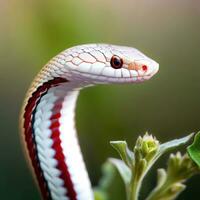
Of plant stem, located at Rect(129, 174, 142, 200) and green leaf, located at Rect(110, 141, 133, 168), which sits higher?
green leaf, located at Rect(110, 141, 133, 168)

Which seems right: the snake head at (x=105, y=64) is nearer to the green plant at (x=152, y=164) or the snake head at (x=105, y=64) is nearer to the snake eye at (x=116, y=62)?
the snake eye at (x=116, y=62)

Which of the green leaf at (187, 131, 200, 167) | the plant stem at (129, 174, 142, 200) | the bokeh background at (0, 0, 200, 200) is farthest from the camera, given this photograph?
the bokeh background at (0, 0, 200, 200)

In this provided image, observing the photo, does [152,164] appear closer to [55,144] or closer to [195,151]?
[195,151]

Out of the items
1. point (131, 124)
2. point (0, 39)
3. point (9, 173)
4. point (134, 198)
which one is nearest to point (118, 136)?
point (131, 124)

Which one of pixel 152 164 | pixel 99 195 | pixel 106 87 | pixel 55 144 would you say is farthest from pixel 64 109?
pixel 106 87

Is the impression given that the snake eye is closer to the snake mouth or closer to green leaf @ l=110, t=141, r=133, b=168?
the snake mouth

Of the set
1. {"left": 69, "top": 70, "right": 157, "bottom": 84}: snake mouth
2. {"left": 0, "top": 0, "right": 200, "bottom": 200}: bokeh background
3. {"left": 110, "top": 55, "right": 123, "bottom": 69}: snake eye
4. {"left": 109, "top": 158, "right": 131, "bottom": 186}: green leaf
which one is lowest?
{"left": 0, "top": 0, "right": 200, "bottom": 200}: bokeh background

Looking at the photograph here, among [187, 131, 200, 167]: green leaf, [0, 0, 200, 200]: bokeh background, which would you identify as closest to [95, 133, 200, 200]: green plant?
[187, 131, 200, 167]: green leaf
